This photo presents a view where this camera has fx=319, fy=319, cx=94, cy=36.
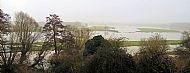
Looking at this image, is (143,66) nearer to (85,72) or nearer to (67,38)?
(85,72)

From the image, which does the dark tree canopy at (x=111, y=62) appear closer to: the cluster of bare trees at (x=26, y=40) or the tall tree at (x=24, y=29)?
the cluster of bare trees at (x=26, y=40)

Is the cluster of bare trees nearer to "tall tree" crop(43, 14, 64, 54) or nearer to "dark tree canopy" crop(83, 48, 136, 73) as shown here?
"tall tree" crop(43, 14, 64, 54)

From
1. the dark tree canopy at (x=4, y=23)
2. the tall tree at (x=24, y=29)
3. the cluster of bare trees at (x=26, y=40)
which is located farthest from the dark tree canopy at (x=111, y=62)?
the tall tree at (x=24, y=29)

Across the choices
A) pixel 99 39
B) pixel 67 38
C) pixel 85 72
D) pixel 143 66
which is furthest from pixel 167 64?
pixel 67 38

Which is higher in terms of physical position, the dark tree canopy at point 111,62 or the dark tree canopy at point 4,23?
the dark tree canopy at point 4,23

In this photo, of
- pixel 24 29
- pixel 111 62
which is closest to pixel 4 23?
pixel 24 29

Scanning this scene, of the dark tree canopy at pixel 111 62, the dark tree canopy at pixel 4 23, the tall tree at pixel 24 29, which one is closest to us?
the dark tree canopy at pixel 111 62

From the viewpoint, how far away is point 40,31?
86.0 ft

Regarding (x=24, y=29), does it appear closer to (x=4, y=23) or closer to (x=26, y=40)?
(x=26, y=40)

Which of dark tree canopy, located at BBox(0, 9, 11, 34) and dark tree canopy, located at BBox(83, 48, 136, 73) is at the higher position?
dark tree canopy, located at BBox(0, 9, 11, 34)

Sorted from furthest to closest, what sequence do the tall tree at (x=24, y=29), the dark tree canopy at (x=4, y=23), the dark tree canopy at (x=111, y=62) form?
the tall tree at (x=24, y=29), the dark tree canopy at (x=4, y=23), the dark tree canopy at (x=111, y=62)

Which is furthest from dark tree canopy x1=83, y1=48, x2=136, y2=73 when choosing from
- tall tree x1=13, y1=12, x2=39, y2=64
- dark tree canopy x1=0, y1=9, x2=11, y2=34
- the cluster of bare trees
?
tall tree x1=13, y1=12, x2=39, y2=64

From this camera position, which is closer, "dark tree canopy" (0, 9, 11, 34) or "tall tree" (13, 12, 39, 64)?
"dark tree canopy" (0, 9, 11, 34)

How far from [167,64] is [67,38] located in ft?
41.3
